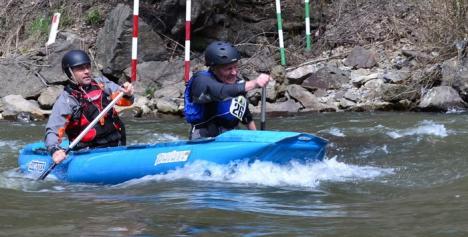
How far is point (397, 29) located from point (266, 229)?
25.9ft

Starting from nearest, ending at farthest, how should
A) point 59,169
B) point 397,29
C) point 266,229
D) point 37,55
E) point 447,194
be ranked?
1. point 266,229
2. point 447,194
3. point 59,169
4. point 397,29
5. point 37,55

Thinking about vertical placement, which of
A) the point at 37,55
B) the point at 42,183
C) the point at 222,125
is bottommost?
the point at 42,183

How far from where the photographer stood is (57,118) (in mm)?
4910

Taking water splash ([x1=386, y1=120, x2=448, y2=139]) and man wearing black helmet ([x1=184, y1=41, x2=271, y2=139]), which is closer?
man wearing black helmet ([x1=184, y1=41, x2=271, y2=139])

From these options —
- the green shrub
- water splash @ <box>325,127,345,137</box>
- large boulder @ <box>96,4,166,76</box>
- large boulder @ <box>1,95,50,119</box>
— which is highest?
the green shrub

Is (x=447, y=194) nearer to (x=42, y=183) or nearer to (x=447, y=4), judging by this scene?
(x=42, y=183)

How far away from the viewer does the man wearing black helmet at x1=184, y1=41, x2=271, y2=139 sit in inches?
181

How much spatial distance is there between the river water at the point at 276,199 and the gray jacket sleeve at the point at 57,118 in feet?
1.02

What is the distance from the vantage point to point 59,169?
511 centimetres

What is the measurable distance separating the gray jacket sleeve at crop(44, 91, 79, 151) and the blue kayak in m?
0.22

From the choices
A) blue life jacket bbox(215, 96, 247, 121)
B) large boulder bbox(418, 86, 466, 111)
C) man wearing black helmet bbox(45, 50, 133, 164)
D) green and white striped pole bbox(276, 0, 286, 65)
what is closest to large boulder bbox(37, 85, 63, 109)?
green and white striped pole bbox(276, 0, 286, 65)

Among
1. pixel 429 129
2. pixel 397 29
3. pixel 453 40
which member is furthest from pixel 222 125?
pixel 397 29

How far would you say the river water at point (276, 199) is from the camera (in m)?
3.19

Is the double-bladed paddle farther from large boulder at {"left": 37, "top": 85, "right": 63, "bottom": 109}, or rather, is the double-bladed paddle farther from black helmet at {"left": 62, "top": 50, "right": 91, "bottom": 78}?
large boulder at {"left": 37, "top": 85, "right": 63, "bottom": 109}
